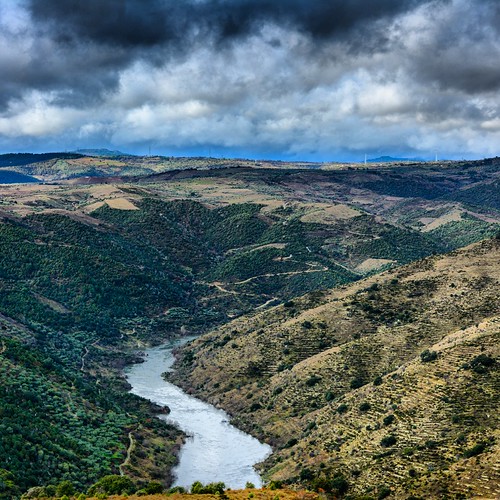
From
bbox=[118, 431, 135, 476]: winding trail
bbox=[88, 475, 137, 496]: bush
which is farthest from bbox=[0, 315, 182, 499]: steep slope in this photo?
bbox=[88, 475, 137, 496]: bush

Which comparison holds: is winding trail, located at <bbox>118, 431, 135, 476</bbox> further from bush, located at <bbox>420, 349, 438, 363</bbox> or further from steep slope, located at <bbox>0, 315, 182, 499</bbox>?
bush, located at <bbox>420, 349, 438, 363</bbox>

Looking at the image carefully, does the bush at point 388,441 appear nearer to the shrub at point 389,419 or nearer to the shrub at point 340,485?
Answer: the shrub at point 389,419

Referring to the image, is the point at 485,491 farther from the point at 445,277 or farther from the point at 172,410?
the point at 445,277

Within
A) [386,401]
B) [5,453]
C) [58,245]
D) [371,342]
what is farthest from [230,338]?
[58,245]

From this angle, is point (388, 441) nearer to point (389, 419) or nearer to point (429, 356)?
point (389, 419)

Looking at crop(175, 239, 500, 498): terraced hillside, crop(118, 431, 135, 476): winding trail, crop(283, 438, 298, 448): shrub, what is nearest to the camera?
crop(175, 239, 500, 498): terraced hillside

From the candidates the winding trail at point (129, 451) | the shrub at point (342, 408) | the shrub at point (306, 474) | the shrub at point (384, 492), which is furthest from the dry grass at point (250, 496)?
the shrub at point (342, 408)
